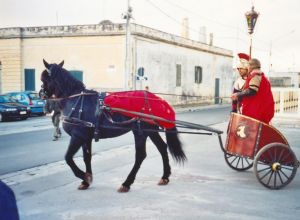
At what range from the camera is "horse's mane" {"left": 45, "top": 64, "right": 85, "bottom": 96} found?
581 centimetres

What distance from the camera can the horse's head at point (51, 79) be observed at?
229 inches

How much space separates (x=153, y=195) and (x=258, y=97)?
8.31ft

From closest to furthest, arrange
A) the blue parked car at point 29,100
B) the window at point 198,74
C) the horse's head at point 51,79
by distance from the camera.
→ the horse's head at point 51,79 → the blue parked car at point 29,100 → the window at point 198,74

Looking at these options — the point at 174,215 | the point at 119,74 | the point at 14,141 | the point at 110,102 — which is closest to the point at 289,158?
the point at 174,215

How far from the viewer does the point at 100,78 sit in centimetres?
2544

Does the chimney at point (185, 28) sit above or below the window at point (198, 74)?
above

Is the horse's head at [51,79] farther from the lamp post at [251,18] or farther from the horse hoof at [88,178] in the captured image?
the lamp post at [251,18]

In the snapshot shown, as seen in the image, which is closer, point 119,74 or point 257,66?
point 257,66

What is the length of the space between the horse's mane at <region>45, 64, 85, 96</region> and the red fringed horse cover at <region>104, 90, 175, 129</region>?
620 millimetres

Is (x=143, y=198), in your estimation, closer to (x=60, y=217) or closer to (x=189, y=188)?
(x=189, y=188)

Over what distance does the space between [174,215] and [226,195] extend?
1286 millimetres

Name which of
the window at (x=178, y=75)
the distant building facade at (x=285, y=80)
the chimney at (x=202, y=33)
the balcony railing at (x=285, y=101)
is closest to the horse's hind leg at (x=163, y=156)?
the balcony railing at (x=285, y=101)

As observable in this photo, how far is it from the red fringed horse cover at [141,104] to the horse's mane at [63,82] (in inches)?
24.4

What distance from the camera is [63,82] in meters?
5.83
